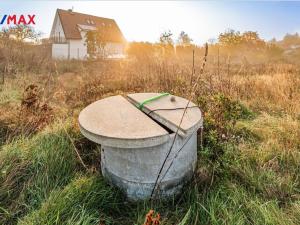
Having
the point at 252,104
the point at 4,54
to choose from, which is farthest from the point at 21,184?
the point at 4,54

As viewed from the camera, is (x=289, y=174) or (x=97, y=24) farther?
(x=97, y=24)

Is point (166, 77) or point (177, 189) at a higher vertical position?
point (166, 77)

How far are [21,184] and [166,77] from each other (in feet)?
11.9

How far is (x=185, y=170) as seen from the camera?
243 cm

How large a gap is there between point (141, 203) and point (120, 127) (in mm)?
729

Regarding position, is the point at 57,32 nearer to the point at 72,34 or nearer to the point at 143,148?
the point at 72,34

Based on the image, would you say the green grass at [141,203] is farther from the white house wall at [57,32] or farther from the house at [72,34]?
the white house wall at [57,32]

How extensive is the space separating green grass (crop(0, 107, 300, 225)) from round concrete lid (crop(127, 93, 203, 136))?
42cm

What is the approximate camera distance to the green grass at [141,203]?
208 centimetres

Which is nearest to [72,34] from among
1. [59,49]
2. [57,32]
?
[59,49]

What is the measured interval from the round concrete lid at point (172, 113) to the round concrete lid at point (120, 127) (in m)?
0.10

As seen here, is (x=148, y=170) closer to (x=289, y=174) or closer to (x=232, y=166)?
(x=232, y=166)

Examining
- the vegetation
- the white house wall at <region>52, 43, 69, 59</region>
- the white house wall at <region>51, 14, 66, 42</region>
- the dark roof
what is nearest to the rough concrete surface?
the vegetation

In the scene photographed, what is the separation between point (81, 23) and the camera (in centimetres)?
2983
